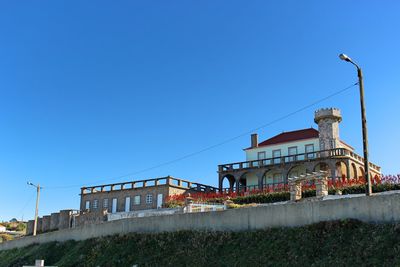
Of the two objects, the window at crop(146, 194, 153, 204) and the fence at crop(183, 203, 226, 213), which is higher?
the window at crop(146, 194, 153, 204)

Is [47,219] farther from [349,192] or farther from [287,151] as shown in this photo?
[349,192]

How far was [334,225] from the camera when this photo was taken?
17.4 metres

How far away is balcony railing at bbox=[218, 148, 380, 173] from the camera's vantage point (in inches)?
1832

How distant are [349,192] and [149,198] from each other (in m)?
25.5

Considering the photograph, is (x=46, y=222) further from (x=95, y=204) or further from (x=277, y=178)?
(x=277, y=178)

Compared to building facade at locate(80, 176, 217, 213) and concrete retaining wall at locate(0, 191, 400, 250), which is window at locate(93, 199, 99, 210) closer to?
building facade at locate(80, 176, 217, 213)

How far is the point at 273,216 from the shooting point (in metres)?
19.8

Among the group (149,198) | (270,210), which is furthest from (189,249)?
(149,198)

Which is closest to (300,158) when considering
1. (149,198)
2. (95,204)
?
(149,198)

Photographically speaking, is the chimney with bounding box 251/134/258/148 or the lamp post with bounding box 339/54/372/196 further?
the chimney with bounding box 251/134/258/148

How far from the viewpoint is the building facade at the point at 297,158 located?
46.8 meters

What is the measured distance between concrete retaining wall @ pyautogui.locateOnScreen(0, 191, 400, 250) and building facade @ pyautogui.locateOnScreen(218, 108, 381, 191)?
24025 mm

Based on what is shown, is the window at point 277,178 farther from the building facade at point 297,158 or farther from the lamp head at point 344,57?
the lamp head at point 344,57

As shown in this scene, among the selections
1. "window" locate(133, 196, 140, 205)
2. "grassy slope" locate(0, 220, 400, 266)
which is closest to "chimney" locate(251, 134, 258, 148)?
"window" locate(133, 196, 140, 205)
